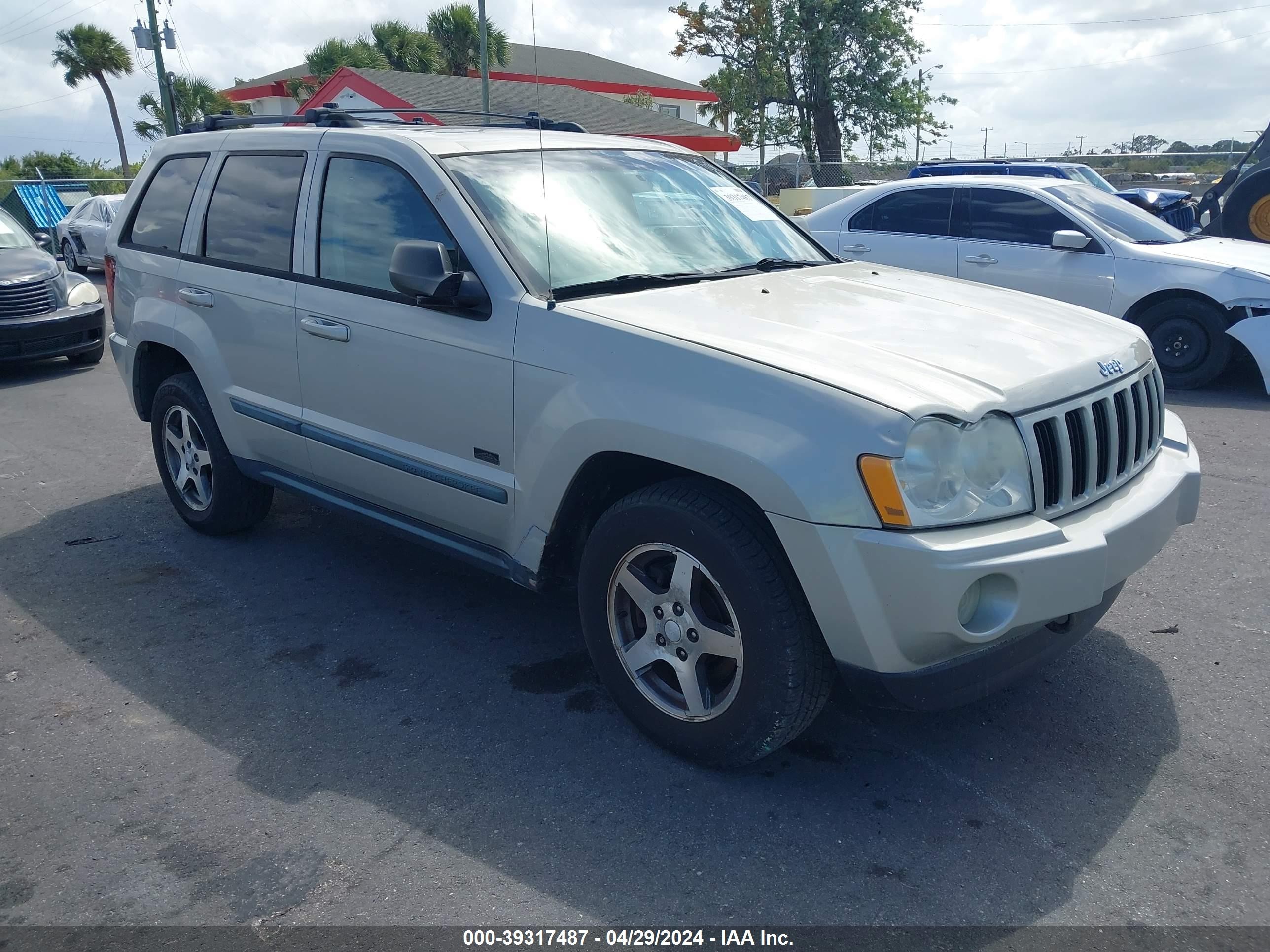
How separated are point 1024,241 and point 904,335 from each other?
6665mm

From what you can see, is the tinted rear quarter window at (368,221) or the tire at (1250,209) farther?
the tire at (1250,209)

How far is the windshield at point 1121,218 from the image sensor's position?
9.04 m

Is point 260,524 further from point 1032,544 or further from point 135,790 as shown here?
point 1032,544

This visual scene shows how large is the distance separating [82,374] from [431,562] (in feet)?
23.6

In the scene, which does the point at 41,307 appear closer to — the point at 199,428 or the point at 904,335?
the point at 199,428

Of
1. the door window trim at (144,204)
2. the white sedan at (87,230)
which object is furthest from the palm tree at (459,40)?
the door window trim at (144,204)

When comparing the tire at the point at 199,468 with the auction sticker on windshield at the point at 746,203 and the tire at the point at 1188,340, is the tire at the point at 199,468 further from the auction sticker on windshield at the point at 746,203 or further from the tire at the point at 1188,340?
the tire at the point at 1188,340

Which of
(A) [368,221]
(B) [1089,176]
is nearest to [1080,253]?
(A) [368,221]

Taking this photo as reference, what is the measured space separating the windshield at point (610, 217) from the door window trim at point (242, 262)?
2.85 ft

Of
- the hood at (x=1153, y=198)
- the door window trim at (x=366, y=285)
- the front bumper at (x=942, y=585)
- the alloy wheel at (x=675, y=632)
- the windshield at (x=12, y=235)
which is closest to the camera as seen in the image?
the front bumper at (x=942, y=585)

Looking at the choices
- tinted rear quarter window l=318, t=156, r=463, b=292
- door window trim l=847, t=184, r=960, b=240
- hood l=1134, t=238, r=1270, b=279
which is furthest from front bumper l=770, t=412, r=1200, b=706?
door window trim l=847, t=184, r=960, b=240

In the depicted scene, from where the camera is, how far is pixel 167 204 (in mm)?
5223

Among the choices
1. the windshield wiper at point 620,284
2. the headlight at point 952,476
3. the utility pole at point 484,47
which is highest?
the utility pole at point 484,47

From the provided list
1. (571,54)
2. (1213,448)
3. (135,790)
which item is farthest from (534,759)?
(571,54)
